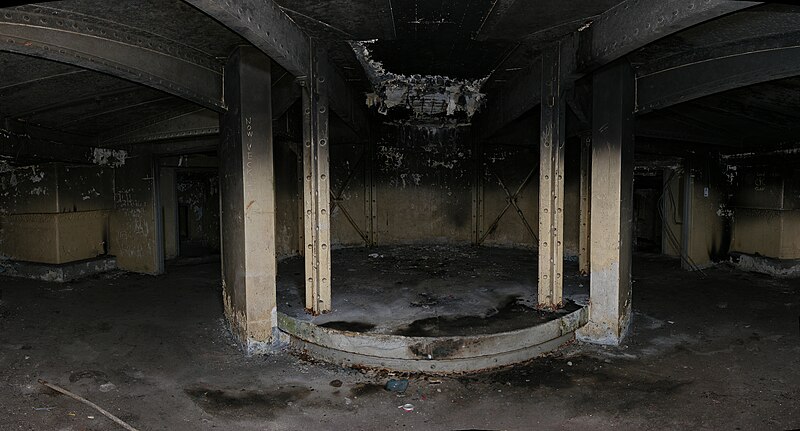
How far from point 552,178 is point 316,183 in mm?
2565

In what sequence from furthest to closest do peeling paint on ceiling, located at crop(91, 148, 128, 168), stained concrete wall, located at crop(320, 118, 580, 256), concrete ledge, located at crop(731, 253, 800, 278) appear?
stained concrete wall, located at crop(320, 118, 580, 256), peeling paint on ceiling, located at crop(91, 148, 128, 168), concrete ledge, located at crop(731, 253, 800, 278)

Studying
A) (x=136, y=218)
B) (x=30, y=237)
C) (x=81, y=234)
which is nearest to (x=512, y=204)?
(x=136, y=218)

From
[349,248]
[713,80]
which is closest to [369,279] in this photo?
[349,248]

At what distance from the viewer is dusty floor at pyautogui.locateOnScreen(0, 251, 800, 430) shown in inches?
148

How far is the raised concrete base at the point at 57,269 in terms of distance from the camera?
8750 mm

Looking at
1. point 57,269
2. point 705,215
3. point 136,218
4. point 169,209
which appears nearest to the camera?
point 57,269

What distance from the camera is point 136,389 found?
4.29 metres

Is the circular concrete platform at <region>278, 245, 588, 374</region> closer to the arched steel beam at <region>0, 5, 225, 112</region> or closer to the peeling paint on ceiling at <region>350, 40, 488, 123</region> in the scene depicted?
the arched steel beam at <region>0, 5, 225, 112</region>

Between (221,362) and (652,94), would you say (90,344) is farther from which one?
(652,94)

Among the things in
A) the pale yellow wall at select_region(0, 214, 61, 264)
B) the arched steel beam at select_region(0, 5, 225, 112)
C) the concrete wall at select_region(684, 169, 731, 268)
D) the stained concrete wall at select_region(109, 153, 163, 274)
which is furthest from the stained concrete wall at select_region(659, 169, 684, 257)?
the pale yellow wall at select_region(0, 214, 61, 264)

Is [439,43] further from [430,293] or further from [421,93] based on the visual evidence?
[430,293]

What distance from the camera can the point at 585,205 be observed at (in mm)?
7965

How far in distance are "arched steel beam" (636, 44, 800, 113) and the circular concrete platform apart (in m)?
2.43

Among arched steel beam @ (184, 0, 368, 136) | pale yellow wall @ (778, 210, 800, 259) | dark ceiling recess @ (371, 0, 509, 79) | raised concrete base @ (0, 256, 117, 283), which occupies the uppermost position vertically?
dark ceiling recess @ (371, 0, 509, 79)
